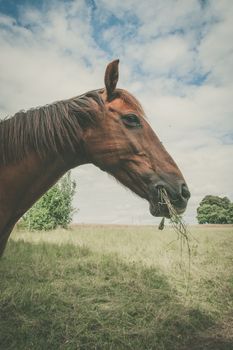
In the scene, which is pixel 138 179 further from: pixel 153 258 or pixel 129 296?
pixel 153 258

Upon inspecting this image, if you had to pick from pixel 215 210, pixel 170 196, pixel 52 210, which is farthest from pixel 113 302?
pixel 215 210

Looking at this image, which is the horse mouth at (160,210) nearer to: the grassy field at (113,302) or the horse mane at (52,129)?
the horse mane at (52,129)

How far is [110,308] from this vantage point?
15.8ft

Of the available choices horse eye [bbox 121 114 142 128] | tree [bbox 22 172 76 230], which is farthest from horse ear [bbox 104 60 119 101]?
tree [bbox 22 172 76 230]

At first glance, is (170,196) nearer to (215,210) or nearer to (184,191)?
(184,191)

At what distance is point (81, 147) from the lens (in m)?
3.31

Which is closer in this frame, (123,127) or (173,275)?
(123,127)

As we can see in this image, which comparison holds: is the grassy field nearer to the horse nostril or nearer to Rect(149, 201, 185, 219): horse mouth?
Rect(149, 201, 185, 219): horse mouth

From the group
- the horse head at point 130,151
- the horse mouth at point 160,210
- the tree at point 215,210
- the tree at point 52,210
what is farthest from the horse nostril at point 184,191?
the tree at point 215,210

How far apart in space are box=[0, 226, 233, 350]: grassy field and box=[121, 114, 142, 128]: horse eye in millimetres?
2785

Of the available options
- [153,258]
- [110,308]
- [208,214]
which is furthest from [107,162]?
[208,214]

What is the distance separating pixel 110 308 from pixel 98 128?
313cm

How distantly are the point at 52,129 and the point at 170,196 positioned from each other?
1463 mm

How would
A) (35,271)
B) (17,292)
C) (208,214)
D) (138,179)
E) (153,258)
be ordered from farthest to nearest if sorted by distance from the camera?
1. (208,214)
2. (153,258)
3. (35,271)
4. (17,292)
5. (138,179)
